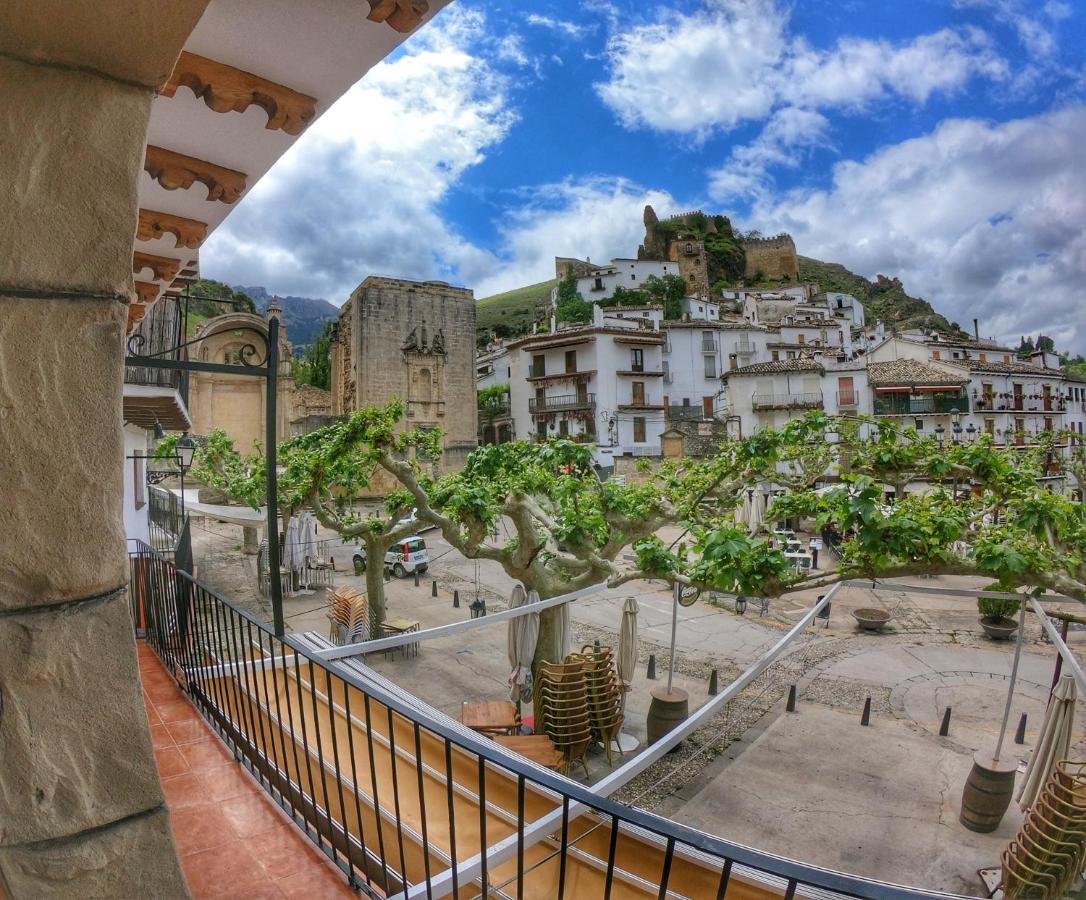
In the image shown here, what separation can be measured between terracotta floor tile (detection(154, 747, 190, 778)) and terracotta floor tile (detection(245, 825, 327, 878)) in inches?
32.5

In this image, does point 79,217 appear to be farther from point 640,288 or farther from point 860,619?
point 640,288

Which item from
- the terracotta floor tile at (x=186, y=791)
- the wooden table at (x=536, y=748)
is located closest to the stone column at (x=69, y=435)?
the terracotta floor tile at (x=186, y=791)

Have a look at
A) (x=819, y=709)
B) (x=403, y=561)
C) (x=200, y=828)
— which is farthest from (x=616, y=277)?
(x=200, y=828)

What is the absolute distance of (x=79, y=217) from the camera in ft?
4.16

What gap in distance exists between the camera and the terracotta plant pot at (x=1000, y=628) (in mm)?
14391

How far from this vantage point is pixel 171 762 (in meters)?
3.43

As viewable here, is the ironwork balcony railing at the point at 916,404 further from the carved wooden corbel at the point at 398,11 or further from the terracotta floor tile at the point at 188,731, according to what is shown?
the carved wooden corbel at the point at 398,11

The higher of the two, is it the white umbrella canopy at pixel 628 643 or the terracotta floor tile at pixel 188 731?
the terracotta floor tile at pixel 188 731

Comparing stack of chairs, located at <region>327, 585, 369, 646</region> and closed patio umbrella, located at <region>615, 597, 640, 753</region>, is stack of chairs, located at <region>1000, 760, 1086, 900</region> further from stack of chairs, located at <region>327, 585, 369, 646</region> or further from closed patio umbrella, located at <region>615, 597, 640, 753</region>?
stack of chairs, located at <region>327, 585, 369, 646</region>

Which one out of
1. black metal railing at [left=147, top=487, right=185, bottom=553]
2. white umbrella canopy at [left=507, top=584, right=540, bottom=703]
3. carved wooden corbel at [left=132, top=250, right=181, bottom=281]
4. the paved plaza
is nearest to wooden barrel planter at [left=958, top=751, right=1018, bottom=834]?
the paved plaza

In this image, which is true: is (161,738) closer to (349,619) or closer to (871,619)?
(349,619)

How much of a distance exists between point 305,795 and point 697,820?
578 cm

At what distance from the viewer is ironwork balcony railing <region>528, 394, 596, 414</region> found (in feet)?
121

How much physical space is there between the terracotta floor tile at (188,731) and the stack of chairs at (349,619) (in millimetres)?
8497
